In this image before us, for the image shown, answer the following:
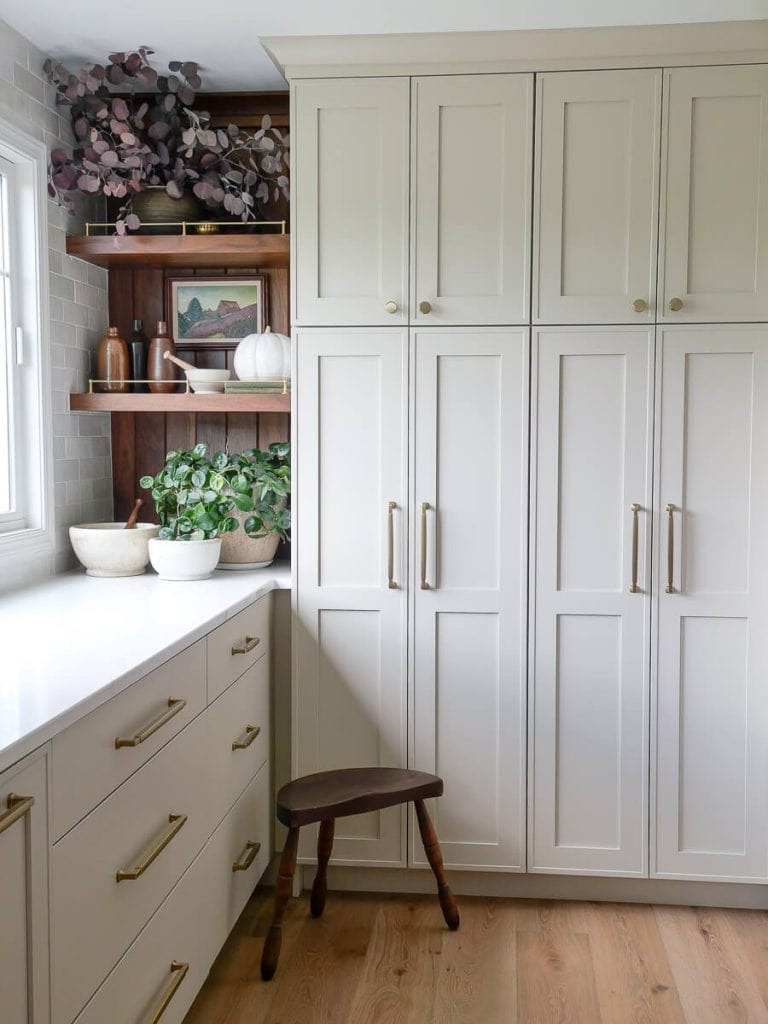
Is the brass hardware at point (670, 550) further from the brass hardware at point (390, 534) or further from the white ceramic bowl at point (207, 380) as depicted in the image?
the white ceramic bowl at point (207, 380)

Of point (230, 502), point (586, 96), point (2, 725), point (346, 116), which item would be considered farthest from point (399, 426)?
point (2, 725)

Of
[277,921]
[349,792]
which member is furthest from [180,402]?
[277,921]

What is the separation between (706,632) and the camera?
2.57 metres

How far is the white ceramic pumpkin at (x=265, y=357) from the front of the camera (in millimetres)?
2785

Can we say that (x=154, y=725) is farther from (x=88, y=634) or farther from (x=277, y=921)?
(x=277, y=921)

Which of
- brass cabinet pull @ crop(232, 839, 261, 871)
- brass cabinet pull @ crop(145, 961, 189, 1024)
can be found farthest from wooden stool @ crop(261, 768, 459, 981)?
brass cabinet pull @ crop(145, 961, 189, 1024)

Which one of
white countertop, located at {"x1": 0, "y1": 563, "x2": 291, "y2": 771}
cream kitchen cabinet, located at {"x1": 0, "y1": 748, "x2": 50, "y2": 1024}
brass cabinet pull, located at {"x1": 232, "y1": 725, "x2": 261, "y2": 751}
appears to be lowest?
brass cabinet pull, located at {"x1": 232, "y1": 725, "x2": 261, "y2": 751}

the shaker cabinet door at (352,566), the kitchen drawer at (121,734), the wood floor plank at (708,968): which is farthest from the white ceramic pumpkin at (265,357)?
the wood floor plank at (708,968)

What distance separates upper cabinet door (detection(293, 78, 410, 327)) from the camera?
2.54 m

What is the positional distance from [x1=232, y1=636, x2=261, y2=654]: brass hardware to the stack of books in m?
0.73

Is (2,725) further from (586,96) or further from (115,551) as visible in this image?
(586,96)

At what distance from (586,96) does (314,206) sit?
779 mm

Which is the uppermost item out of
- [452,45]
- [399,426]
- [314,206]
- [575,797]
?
[452,45]

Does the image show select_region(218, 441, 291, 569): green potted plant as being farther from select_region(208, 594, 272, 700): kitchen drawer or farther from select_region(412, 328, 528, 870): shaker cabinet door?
select_region(412, 328, 528, 870): shaker cabinet door
